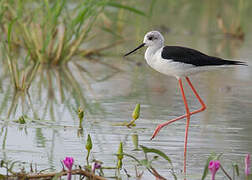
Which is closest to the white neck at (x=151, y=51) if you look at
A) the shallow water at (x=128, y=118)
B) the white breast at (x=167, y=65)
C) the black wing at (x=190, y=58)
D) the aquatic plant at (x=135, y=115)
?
the white breast at (x=167, y=65)

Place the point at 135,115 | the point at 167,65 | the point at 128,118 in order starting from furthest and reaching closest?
the point at 128,118, the point at 135,115, the point at 167,65

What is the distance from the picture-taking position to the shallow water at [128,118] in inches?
184

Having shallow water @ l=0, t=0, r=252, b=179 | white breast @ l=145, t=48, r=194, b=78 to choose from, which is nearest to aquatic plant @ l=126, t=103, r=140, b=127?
shallow water @ l=0, t=0, r=252, b=179

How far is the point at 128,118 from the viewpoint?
19.4 ft

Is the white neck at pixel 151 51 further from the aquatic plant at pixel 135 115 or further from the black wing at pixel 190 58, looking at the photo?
the aquatic plant at pixel 135 115

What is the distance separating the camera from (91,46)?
10.7 m

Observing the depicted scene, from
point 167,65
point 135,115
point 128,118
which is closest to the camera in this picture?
point 167,65

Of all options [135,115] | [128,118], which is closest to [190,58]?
[135,115]

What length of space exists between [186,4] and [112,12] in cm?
318

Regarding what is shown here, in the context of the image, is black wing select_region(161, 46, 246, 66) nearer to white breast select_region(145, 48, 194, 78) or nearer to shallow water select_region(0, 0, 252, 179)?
white breast select_region(145, 48, 194, 78)

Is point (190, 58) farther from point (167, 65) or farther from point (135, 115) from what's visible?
point (135, 115)

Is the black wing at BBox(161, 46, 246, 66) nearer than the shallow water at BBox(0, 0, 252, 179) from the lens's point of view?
No

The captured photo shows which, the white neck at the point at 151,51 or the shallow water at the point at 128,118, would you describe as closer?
the shallow water at the point at 128,118

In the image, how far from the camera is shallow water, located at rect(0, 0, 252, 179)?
468 cm
